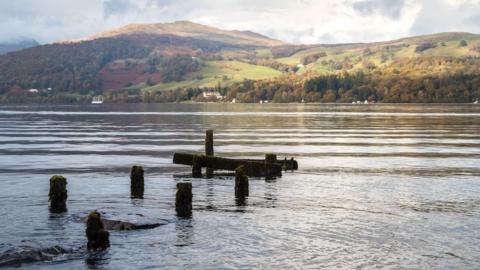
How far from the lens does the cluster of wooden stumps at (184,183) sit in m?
24.2

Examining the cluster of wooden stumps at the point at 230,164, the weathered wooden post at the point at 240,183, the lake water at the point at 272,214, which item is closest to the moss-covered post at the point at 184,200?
the lake water at the point at 272,214

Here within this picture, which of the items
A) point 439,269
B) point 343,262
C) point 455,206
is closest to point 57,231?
point 343,262

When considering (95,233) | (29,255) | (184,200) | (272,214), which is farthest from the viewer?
(272,214)

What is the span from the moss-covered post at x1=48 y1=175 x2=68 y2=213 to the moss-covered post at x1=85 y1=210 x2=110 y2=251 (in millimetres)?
7923

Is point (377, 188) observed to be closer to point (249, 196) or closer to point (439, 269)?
point (249, 196)

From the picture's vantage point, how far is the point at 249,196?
3675 centimetres

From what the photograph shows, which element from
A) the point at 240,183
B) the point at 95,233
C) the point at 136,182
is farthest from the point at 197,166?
the point at 95,233

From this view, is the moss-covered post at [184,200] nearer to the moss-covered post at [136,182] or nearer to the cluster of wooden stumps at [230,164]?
the moss-covered post at [136,182]

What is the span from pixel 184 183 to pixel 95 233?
299 inches

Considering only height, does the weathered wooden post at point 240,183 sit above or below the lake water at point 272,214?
above

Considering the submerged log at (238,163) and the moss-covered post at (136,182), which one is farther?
the submerged log at (238,163)

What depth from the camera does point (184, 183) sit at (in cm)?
3119

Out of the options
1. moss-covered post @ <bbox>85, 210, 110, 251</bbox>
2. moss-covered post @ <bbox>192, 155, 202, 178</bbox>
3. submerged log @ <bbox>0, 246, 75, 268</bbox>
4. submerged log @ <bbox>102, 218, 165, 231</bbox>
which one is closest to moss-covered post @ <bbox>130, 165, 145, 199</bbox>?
moss-covered post @ <bbox>192, 155, 202, 178</bbox>

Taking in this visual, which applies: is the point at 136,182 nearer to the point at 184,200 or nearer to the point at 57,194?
the point at 57,194
